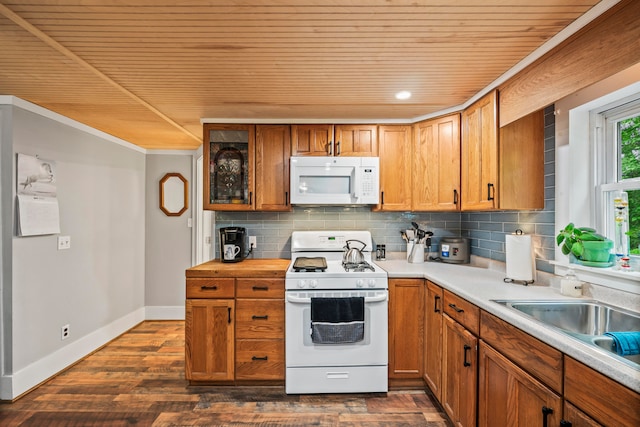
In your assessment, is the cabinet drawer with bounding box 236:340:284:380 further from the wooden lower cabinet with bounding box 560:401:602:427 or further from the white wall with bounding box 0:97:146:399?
the wooden lower cabinet with bounding box 560:401:602:427

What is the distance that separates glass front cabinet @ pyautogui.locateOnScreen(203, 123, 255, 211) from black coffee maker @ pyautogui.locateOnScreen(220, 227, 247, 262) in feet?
0.74

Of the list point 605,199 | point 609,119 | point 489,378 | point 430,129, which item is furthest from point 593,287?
point 430,129

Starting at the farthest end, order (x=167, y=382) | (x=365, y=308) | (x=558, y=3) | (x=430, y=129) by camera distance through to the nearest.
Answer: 1. (x=430, y=129)
2. (x=167, y=382)
3. (x=365, y=308)
4. (x=558, y=3)

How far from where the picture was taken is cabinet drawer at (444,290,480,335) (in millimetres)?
1835

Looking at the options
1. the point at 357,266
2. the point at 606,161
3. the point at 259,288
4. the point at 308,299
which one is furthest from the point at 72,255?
the point at 606,161

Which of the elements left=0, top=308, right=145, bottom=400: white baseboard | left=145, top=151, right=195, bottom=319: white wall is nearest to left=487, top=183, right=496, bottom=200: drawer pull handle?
left=145, top=151, right=195, bottom=319: white wall

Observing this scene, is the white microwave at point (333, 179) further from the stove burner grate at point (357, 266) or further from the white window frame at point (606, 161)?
the white window frame at point (606, 161)

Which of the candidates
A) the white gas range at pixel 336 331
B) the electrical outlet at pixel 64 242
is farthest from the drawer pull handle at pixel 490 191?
the electrical outlet at pixel 64 242

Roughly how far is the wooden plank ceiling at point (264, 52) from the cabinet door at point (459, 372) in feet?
5.21

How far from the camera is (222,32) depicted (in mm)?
1697

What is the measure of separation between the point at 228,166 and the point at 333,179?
97cm

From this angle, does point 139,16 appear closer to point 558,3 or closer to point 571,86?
point 558,3

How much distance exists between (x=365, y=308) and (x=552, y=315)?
1210 mm

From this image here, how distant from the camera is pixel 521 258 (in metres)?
2.17
